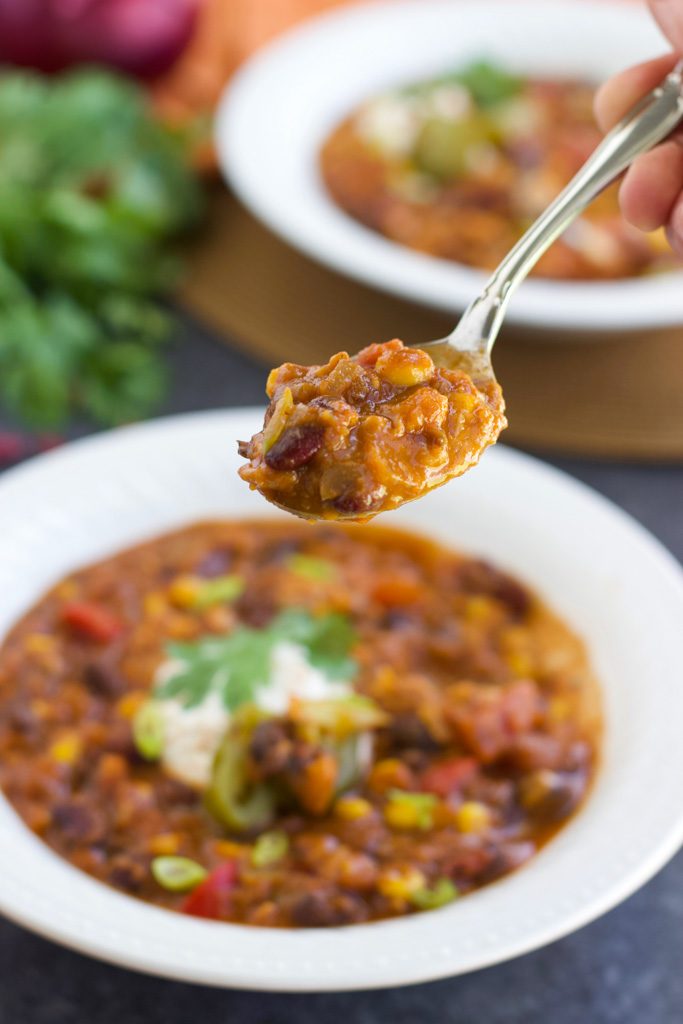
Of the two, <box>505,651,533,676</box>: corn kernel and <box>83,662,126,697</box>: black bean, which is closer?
<box>83,662,126,697</box>: black bean

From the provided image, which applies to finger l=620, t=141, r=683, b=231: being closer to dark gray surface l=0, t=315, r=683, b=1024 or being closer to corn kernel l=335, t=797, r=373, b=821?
corn kernel l=335, t=797, r=373, b=821

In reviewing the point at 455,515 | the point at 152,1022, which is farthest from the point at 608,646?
the point at 152,1022

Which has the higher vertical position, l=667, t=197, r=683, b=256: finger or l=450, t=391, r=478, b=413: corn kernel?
l=667, t=197, r=683, b=256: finger

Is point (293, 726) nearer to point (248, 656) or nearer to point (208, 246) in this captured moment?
point (248, 656)

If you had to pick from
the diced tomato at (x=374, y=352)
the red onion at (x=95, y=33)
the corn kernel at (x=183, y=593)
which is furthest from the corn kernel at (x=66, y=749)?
the red onion at (x=95, y=33)

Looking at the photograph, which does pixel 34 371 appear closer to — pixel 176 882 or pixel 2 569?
pixel 2 569

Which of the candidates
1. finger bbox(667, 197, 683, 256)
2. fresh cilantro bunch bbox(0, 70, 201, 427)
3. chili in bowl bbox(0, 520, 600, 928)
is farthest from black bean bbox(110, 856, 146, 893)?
fresh cilantro bunch bbox(0, 70, 201, 427)
